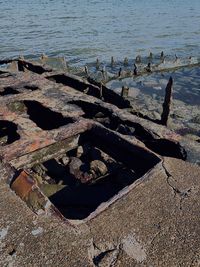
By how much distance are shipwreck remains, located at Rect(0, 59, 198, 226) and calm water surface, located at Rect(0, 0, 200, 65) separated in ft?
44.4

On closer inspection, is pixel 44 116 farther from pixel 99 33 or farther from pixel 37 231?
pixel 99 33

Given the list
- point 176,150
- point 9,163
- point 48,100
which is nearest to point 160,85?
point 48,100

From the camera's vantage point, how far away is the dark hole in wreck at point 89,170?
12.8ft

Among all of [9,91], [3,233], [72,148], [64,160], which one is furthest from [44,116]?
[3,233]

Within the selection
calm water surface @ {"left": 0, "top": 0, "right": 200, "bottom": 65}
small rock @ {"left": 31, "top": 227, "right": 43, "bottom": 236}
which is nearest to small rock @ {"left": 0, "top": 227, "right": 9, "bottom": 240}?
small rock @ {"left": 31, "top": 227, "right": 43, "bottom": 236}

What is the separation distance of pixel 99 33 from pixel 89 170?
24.1 metres

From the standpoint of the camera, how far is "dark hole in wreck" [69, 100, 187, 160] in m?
3.93

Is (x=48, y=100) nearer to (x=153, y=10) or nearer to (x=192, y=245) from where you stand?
(x=192, y=245)

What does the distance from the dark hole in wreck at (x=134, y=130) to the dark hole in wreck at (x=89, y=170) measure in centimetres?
35

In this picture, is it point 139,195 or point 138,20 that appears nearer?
point 139,195

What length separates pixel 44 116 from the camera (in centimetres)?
539

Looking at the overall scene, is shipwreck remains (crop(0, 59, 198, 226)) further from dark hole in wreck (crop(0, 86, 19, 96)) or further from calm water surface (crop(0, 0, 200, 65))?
calm water surface (crop(0, 0, 200, 65))

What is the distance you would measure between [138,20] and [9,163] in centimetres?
3382

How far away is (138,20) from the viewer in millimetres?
34531
